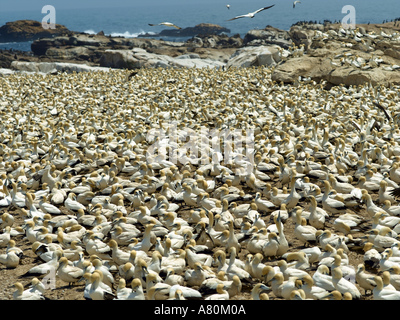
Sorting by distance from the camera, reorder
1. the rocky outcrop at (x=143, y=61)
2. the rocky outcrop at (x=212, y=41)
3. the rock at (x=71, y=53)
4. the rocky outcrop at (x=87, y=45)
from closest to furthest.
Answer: the rocky outcrop at (x=143, y=61)
the rock at (x=71, y=53)
the rocky outcrop at (x=87, y=45)
the rocky outcrop at (x=212, y=41)

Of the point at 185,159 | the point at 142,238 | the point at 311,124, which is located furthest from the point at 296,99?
the point at 142,238

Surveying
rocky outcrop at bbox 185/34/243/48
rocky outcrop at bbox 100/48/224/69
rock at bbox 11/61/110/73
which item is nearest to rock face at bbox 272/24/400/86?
rocky outcrop at bbox 100/48/224/69

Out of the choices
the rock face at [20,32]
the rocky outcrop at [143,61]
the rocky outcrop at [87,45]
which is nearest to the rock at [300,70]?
the rocky outcrop at [143,61]

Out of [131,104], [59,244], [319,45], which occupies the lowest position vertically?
[59,244]

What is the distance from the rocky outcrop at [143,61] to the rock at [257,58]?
8.72ft

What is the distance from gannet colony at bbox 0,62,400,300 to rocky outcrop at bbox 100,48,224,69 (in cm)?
2002

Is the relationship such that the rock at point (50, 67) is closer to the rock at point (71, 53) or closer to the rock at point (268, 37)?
the rock at point (71, 53)

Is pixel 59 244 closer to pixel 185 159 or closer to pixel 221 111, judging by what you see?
pixel 185 159

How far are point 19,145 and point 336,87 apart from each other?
1605 centimetres

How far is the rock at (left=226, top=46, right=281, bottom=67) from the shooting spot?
1483 inches

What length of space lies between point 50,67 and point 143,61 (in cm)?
869

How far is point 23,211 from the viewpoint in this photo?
1135 centimetres

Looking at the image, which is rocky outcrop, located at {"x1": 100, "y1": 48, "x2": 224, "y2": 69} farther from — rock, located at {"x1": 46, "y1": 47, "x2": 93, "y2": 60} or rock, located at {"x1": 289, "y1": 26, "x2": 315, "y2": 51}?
rock, located at {"x1": 46, "y1": 47, "x2": 93, "y2": 60}

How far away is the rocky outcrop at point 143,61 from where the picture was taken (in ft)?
139
